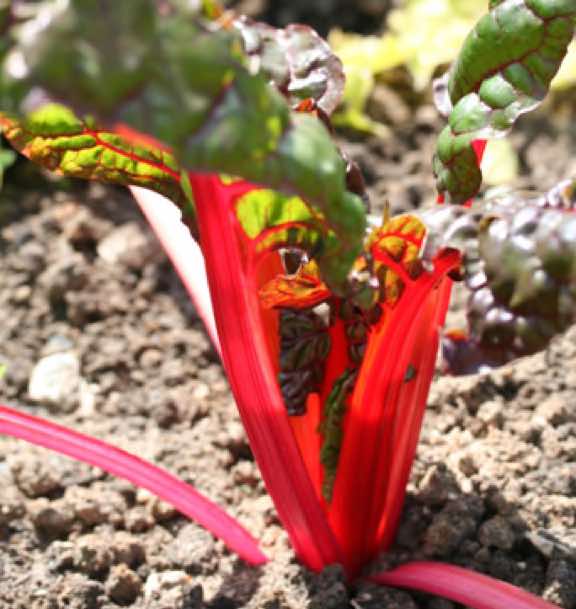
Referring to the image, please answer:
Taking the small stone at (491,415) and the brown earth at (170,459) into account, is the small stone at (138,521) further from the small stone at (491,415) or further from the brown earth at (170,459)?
the small stone at (491,415)

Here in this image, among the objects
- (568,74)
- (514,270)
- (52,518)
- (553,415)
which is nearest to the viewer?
(514,270)

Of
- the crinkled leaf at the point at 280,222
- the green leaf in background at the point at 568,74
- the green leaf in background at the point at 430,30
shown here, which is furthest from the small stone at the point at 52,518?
the green leaf in background at the point at 568,74

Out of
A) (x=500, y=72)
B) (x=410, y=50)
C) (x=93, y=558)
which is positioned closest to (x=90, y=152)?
(x=500, y=72)

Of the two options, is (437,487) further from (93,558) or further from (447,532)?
(93,558)

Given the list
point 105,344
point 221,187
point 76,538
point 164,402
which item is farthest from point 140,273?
point 221,187

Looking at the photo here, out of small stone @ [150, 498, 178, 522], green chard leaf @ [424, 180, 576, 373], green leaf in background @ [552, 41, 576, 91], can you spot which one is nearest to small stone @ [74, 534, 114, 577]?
small stone @ [150, 498, 178, 522]

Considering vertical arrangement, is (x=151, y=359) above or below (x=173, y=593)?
above

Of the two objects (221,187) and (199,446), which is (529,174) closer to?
(199,446)

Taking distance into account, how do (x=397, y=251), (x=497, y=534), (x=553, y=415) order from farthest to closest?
1. (x=553, y=415)
2. (x=497, y=534)
3. (x=397, y=251)
